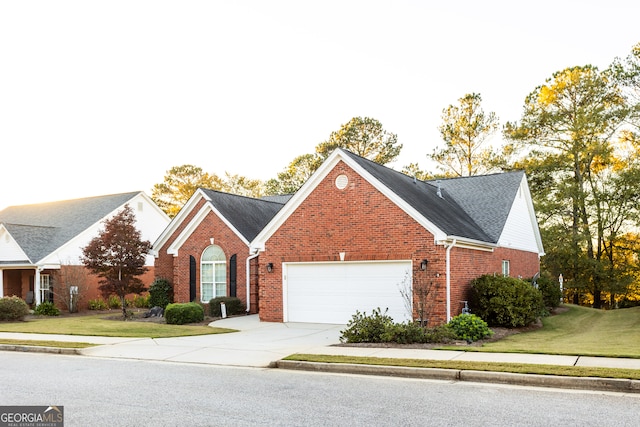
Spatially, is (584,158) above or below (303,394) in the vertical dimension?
above

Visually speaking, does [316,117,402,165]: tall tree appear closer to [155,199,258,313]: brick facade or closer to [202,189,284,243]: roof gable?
[202,189,284,243]: roof gable

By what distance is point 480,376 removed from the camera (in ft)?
31.8

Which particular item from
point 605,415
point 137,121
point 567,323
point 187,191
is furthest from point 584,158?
point 187,191

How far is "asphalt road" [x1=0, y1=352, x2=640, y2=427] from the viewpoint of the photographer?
714 centimetres

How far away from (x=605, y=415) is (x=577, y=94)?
3509 centimetres

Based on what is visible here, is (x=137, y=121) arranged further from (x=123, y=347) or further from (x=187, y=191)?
(x=187, y=191)

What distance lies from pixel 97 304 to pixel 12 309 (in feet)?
23.5

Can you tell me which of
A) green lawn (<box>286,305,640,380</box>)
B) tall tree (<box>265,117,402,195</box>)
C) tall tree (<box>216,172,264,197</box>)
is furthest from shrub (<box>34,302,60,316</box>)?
tall tree (<box>216,172,264,197</box>)

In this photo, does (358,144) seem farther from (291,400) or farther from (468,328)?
(291,400)

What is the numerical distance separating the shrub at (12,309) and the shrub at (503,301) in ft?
62.2

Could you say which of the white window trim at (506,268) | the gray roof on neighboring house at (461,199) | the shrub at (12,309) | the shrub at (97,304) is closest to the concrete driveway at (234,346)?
the gray roof on neighboring house at (461,199)

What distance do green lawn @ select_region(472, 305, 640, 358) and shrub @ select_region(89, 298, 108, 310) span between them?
2296cm

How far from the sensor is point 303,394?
8.77 metres

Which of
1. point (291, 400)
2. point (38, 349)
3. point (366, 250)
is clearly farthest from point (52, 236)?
point (291, 400)
